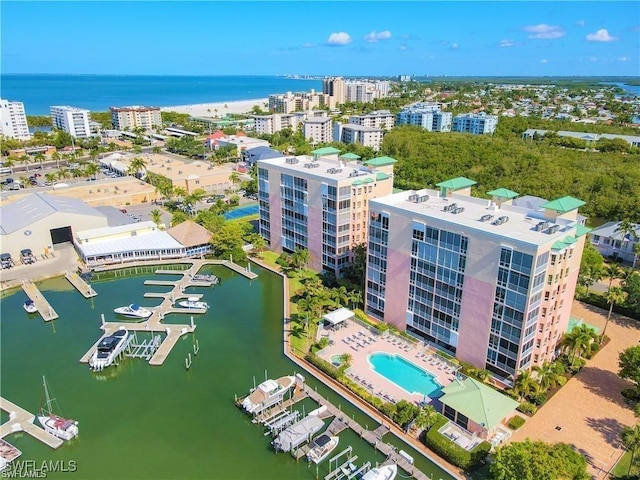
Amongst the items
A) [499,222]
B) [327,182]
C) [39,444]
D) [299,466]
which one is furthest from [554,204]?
[39,444]

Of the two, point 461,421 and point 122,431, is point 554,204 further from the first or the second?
point 122,431

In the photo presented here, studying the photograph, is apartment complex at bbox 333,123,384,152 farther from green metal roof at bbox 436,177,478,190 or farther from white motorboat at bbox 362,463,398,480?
white motorboat at bbox 362,463,398,480

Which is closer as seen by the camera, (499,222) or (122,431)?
(122,431)

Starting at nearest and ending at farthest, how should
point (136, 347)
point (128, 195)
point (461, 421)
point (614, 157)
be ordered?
point (461, 421), point (136, 347), point (128, 195), point (614, 157)

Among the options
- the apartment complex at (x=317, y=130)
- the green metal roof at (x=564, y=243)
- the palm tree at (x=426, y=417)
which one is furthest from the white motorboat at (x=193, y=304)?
the apartment complex at (x=317, y=130)

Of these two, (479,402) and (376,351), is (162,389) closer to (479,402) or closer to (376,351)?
(376,351)

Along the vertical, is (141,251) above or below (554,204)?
below

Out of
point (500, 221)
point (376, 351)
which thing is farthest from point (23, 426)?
point (500, 221)
